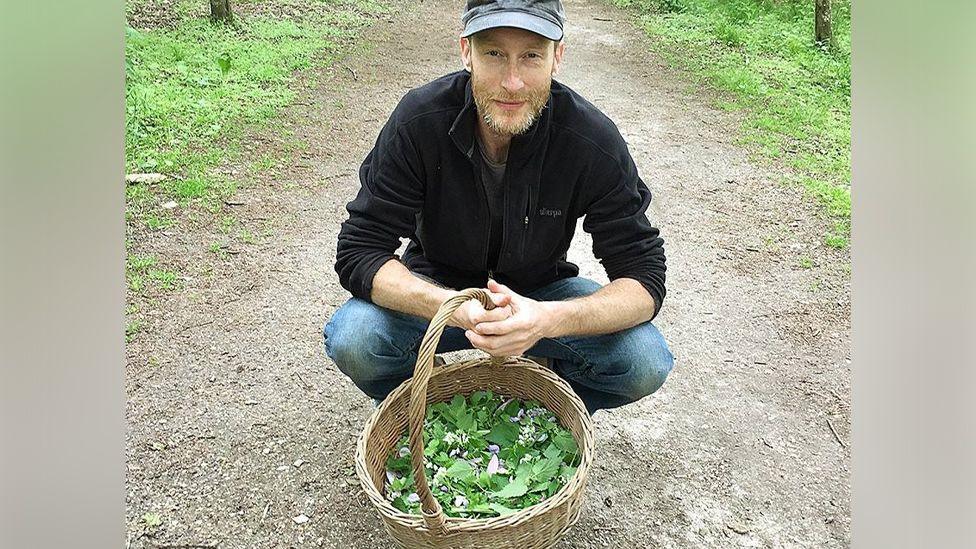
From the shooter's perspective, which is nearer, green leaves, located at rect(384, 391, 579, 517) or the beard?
green leaves, located at rect(384, 391, 579, 517)

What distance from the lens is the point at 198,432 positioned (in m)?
2.56

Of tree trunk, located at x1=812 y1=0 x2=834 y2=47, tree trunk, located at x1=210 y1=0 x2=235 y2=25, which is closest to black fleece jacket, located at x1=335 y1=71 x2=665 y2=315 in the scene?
tree trunk, located at x1=210 y1=0 x2=235 y2=25

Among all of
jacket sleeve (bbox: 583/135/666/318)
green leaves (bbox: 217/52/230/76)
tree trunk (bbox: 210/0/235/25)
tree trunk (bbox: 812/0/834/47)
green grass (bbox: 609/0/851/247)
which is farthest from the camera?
tree trunk (bbox: 812/0/834/47)

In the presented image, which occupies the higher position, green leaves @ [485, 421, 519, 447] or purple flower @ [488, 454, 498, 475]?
purple flower @ [488, 454, 498, 475]

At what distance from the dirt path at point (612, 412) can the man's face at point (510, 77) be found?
1153mm

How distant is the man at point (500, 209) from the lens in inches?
81.4

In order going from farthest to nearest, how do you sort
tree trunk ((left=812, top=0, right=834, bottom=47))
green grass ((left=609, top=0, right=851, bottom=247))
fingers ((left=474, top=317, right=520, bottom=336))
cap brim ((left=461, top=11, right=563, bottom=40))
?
tree trunk ((left=812, top=0, right=834, bottom=47)), green grass ((left=609, top=0, right=851, bottom=247)), cap brim ((left=461, top=11, right=563, bottom=40)), fingers ((left=474, top=317, right=520, bottom=336))

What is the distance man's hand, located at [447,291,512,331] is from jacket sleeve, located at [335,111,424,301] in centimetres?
37

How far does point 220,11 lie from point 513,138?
6.92 metres

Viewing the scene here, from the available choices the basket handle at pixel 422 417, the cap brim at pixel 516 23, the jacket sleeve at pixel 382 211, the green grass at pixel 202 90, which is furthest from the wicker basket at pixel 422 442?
the green grass at pixel 202 90

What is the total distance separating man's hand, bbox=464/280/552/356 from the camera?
185cm

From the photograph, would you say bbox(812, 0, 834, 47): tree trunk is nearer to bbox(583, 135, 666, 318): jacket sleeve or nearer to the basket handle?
bbox(583, 135, 666, 318): jacket sleeve

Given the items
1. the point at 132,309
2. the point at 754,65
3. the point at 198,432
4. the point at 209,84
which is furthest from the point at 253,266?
the point at 754,65
